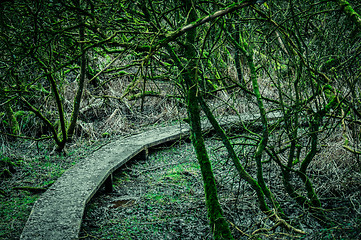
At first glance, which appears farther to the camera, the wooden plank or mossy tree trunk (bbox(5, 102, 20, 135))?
mossy tree trunk (bbox(5, 102, 20, 135))

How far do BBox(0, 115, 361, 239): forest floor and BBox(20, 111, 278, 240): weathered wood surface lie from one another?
331mm

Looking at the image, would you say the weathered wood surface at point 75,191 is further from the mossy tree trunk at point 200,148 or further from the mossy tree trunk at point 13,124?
the mossy tree trunk at point 13,124

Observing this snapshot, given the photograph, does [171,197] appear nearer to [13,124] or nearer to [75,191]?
[75,191]

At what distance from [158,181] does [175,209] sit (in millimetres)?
988

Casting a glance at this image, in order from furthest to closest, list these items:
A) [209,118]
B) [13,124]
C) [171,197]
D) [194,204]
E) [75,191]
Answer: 1. [13,124]
2. [171,197]
3. [194,204]
4. [75,191]
5. [209,118]

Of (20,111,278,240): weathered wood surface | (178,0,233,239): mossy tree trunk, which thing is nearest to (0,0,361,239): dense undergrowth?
(178,0,233,239): mossy tree trunk

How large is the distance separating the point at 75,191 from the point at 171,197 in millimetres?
1351

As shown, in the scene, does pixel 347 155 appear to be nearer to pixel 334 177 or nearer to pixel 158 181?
pixel 334 177

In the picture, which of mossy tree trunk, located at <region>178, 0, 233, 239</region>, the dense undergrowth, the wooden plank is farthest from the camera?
the wooden plank

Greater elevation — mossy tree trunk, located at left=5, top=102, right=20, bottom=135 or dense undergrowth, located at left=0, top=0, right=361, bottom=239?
mossy tree trunk, located at left=5, top=102, right=20, bottom=135

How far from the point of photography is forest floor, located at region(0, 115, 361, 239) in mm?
3764

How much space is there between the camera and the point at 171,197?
4.80 m

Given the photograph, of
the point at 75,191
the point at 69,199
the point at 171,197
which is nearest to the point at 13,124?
the point at 75,191

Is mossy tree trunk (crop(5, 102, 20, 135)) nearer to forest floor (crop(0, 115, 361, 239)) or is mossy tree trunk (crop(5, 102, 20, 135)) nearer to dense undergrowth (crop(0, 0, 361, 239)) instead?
dense undergrowth (crop(0, 0, 361, 239))
